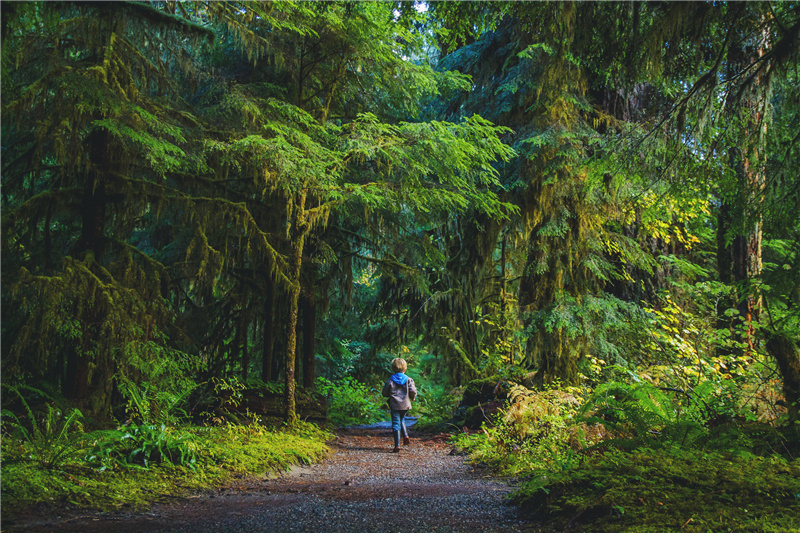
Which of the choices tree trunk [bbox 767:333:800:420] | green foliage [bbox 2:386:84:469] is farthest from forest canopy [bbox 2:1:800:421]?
green foliage [bbox 2:386:84:469]

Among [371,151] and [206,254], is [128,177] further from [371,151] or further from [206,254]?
[371,151]

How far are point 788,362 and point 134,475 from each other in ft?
19.3

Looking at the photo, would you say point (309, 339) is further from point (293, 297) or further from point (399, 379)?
point (399, 379)

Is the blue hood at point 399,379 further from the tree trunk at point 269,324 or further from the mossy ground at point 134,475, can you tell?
the tree trunk at point 269,324

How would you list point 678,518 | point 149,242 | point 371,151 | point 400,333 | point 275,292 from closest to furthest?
point 678,518
point 371,151
point 275,292
point 149,242
point 400,333

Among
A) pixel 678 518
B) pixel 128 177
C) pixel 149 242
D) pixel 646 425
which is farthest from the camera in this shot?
pixel 149 242

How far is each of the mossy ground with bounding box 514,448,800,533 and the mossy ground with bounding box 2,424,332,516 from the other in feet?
10.5

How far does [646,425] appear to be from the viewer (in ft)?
14.5

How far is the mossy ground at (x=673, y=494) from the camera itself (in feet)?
9.15

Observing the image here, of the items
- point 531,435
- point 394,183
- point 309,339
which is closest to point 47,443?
point 531,435

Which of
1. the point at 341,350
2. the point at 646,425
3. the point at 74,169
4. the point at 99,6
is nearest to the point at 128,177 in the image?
the point at 74,169

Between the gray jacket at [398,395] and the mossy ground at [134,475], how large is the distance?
8.14 feet

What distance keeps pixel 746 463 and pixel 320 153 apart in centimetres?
684

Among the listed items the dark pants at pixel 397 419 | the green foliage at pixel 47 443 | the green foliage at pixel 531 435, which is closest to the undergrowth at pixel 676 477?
the green foliage at pixel 531 435
